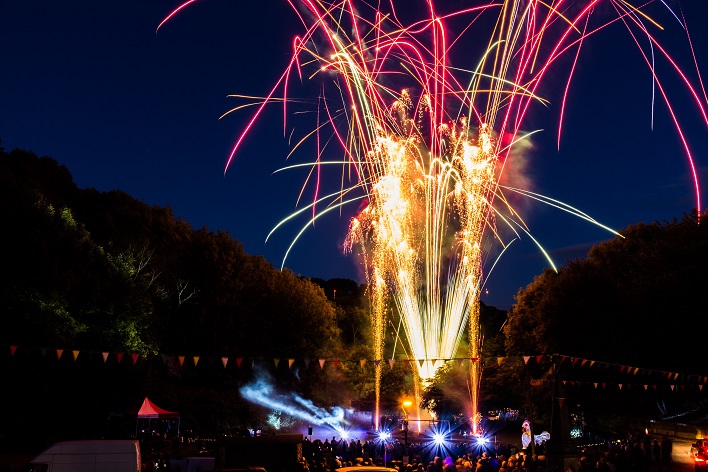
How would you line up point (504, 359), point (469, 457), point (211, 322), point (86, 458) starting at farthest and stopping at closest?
point (211, 322), point (504, 359), point (469, 457), point (86, 458)

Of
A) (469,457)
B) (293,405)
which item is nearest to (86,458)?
(469,457)

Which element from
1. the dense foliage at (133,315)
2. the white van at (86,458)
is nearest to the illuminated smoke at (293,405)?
the dense foliage at (133,315)

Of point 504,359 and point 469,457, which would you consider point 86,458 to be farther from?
point 504,359

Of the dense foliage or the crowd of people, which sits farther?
the dense foliage

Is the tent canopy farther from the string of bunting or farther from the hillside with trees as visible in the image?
the hillside with trees

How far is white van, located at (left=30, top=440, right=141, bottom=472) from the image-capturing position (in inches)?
626

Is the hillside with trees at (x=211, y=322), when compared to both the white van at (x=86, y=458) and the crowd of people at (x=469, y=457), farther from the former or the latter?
the white van at (x=86, y=458)

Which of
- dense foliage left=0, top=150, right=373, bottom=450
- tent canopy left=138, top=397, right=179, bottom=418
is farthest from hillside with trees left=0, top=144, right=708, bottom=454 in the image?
tent canopy left=138, top=397, right=179, bottom=418

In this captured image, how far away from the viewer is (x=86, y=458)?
52.5 feet

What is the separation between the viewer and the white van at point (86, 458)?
52.2 ft

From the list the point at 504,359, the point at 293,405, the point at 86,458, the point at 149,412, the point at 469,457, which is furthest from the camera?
the point at 293,405

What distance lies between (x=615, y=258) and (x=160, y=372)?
2375 cm

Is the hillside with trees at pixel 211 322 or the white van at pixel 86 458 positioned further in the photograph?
the hillside with trees at pixel 211 322

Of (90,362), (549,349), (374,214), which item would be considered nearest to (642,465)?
(549,349)
